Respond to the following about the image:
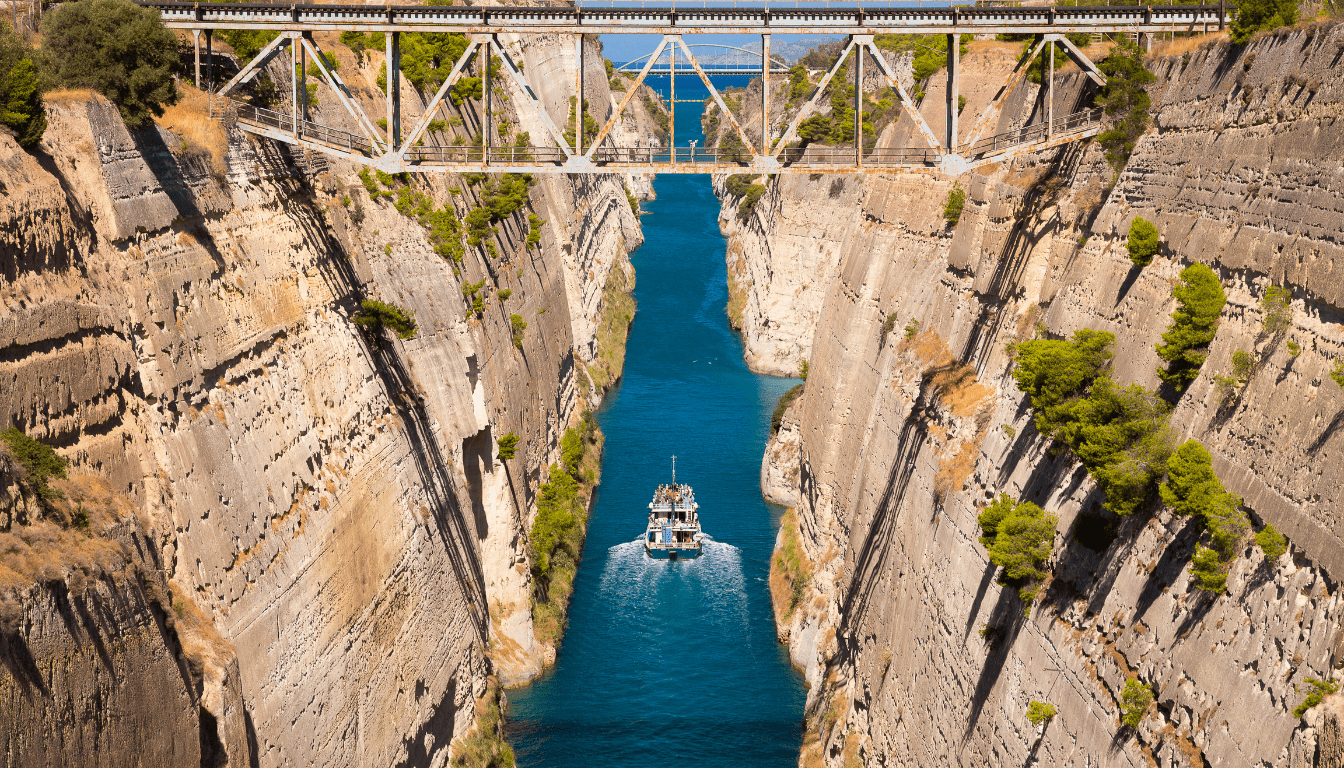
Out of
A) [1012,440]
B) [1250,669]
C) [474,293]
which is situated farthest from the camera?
[474,293]

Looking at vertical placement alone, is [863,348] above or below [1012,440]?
below

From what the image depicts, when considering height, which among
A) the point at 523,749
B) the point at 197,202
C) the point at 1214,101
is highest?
the point at 1214,101

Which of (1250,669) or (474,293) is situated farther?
(474,293)

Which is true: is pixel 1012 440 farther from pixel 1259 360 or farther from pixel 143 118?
pixel 143 118

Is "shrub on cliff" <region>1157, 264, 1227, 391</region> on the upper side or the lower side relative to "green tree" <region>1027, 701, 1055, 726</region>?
upper

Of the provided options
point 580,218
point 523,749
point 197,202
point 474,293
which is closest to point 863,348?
point 474,293

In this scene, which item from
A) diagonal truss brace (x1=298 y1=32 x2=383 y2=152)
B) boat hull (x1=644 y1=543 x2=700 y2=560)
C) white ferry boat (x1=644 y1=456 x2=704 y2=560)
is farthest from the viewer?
white ferry boat (x1=644 y1=456 x2=704 y2=560)

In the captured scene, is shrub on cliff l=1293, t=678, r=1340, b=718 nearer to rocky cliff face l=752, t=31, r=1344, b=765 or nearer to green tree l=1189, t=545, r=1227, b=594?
rocky cliff face l=752, t=31, r=1344, b=765

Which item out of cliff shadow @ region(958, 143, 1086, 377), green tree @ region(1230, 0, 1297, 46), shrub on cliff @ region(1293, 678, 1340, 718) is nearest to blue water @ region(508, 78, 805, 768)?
cliff shadow @ region(958, 143, 1086, 377)
